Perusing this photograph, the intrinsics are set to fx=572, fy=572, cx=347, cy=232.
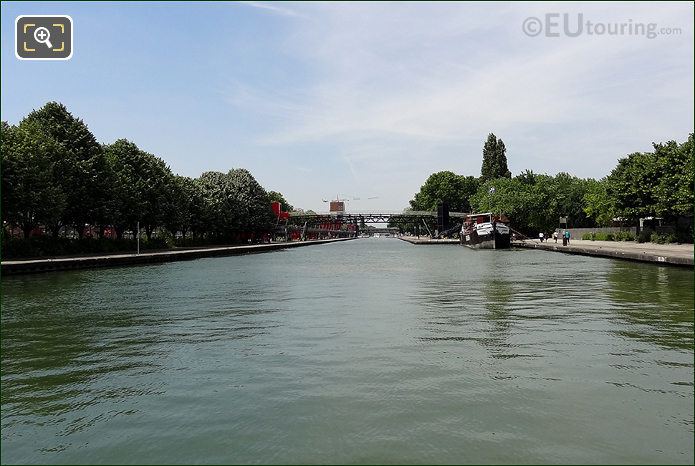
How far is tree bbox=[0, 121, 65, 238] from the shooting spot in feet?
157

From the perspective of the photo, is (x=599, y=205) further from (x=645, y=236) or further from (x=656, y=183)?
(x=656, y=183)

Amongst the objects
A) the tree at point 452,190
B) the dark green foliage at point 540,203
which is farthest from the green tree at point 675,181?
the tree at point 452,190

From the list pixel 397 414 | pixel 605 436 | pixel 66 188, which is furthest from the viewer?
pixel 66 188

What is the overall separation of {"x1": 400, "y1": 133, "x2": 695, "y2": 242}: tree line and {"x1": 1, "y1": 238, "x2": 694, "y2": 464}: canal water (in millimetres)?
36635

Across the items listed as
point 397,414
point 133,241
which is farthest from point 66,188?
point 397,414

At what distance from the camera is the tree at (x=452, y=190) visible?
189m

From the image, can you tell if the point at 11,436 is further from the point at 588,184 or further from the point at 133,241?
the point at 588,184

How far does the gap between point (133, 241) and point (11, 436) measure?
2824 inches

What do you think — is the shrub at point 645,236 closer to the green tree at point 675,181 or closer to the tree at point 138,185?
the green tree at point 675,181

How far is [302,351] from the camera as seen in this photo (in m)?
14.7

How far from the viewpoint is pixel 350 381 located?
37.7ft

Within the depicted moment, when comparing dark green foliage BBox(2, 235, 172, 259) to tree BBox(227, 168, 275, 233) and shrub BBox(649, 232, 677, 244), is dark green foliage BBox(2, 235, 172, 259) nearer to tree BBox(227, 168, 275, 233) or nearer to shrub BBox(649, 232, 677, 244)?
tree BBox(227, 168, 275, 233)

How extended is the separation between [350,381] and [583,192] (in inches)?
4806

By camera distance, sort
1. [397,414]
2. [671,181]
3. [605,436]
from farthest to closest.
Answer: [671,181] → [397,414] → [605,436]
